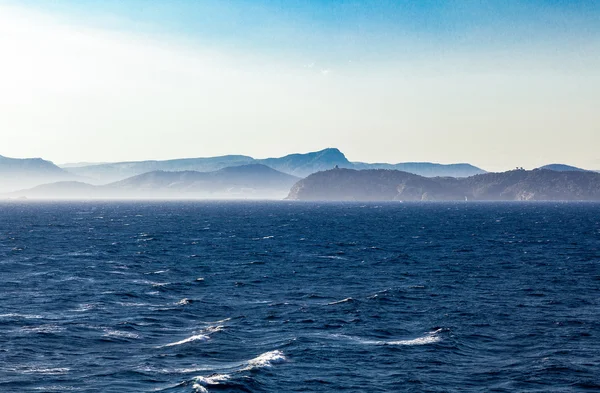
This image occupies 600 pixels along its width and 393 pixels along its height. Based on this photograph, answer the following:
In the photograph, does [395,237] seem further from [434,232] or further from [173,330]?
[173,330]

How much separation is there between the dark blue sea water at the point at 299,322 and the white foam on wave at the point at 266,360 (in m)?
0.16

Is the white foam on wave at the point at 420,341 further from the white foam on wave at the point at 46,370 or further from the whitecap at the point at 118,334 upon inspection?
the white foam on wave at the point at 46,370

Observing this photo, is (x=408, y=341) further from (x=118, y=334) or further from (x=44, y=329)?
(x=44, y=329)

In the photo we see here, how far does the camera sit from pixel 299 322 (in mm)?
54094

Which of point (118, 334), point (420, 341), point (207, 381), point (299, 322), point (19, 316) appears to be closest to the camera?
point (207, 381)

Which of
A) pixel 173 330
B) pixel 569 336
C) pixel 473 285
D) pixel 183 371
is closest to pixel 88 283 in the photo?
pixel 173 330

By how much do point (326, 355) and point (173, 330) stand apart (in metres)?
14.6

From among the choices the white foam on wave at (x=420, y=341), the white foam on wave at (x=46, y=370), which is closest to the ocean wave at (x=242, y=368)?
the white foam on wave at (x=46, y=370)

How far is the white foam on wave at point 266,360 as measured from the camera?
40.8m

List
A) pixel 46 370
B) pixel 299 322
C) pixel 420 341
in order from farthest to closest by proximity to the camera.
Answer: pixel 299 322 → pixel 420 341 → pixel 46 370

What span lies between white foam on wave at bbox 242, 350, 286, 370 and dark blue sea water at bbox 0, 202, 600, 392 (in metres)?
0.16

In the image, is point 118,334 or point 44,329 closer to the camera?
point 118,334

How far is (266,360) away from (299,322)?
478 inches

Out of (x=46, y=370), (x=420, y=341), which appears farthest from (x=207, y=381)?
(x=420, y=341)
